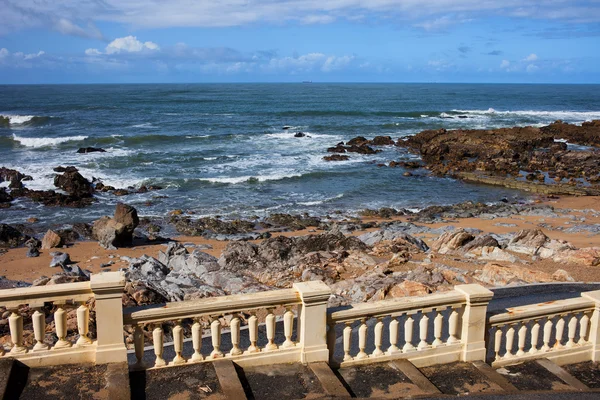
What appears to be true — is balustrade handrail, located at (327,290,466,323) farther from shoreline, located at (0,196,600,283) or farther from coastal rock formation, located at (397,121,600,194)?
coastal rock formation, located at (397,121,600,194)

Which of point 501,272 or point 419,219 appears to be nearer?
point 501,272

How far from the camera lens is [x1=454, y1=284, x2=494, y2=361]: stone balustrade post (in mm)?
6977

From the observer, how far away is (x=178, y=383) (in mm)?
6043

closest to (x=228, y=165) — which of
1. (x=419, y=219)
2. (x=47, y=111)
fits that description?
(x=419, y=219)

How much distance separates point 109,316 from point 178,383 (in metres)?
1.02

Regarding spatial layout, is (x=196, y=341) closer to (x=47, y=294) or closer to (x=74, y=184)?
(x=47, y=294)

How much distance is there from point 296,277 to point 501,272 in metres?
4.60

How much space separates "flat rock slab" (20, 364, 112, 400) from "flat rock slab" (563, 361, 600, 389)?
19.0 feet

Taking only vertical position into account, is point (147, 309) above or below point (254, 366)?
above

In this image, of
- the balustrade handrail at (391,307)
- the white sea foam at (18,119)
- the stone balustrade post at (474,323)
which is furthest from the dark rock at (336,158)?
the white sea foam at (18,119)

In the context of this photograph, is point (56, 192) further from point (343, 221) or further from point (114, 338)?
point (114, 338)

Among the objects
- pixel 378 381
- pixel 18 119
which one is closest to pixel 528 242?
pixel 378 381

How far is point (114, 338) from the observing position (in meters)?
6.13

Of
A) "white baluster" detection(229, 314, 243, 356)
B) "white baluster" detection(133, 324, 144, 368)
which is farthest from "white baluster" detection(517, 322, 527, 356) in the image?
"white baluster" detection(133, 324, 144, 368)
